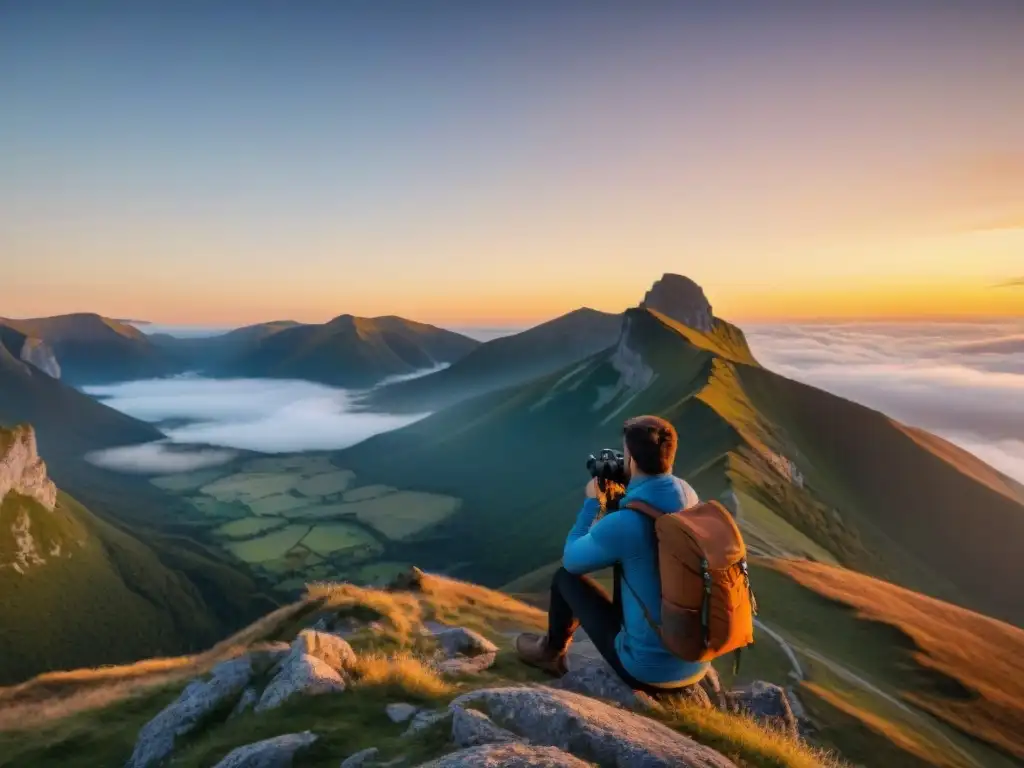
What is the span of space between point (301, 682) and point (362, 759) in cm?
385

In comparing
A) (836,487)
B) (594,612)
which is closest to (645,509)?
(594,612)

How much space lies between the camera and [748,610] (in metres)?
8.48

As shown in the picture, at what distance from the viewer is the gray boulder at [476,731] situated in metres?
8.52

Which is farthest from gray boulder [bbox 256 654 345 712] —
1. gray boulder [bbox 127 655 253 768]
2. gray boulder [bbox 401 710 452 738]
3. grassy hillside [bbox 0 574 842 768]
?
gray boulder [bbox 401 710 452 738]

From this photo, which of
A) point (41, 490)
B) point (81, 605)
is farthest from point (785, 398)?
point (41, 490)

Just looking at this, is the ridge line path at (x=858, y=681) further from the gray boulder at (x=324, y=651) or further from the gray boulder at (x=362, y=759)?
the gray boulder at (x=362, y=759)

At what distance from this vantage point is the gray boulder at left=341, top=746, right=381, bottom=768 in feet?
28.4

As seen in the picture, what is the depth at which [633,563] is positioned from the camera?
8.98 meters

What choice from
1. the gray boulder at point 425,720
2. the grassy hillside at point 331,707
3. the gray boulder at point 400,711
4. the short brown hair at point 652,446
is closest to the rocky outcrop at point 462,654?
the grassy hillside at point 331,707

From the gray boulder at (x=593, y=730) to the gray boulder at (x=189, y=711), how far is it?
22.8 feet

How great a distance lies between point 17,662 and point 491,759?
182 m

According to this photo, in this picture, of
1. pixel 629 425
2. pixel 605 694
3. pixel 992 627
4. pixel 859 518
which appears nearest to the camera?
pixel 629 425

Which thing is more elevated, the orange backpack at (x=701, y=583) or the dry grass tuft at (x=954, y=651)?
the orange backpack at (x=701, y=583)

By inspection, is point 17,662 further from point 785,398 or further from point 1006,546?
point 1006,546
